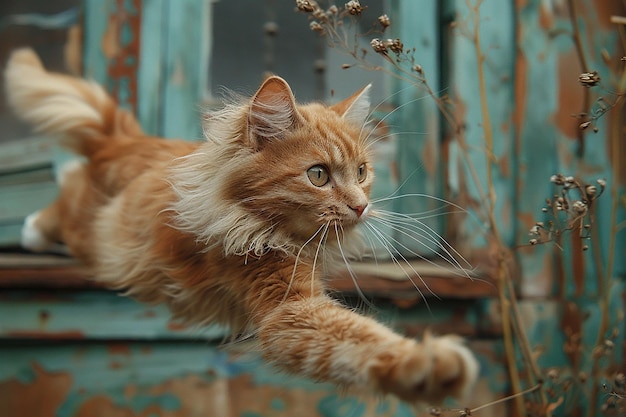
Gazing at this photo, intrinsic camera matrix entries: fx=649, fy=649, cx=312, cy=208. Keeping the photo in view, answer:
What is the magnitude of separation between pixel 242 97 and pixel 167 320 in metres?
0.91

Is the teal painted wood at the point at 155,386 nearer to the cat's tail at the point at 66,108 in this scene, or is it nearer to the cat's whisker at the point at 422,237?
the cat's whisker at the point at 422,237

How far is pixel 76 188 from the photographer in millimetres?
1527

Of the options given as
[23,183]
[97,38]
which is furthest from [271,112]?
[23,183]

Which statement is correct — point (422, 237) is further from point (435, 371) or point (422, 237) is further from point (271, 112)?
point (435, 371)

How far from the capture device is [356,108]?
103 cm

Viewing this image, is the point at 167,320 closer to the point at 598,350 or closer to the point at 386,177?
the point at 386,177

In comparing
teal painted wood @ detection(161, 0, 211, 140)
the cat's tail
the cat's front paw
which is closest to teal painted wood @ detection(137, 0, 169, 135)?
teal painted wood @ detection(161, 0, 211, 140)

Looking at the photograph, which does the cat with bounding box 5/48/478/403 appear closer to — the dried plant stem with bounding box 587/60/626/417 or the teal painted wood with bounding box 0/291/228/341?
the teal painted wood with bounding box 0/291/228/341

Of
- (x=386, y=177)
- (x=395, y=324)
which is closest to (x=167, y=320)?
(x=395, y=324)

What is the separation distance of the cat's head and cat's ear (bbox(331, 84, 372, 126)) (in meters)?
0.09

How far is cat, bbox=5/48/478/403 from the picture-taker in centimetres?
71

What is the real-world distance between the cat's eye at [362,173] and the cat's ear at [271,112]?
14 cm

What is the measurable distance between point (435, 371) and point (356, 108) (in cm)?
51

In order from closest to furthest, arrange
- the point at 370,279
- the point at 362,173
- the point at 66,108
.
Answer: the point at 362,173
the point at 66,108
the point at 370,279
